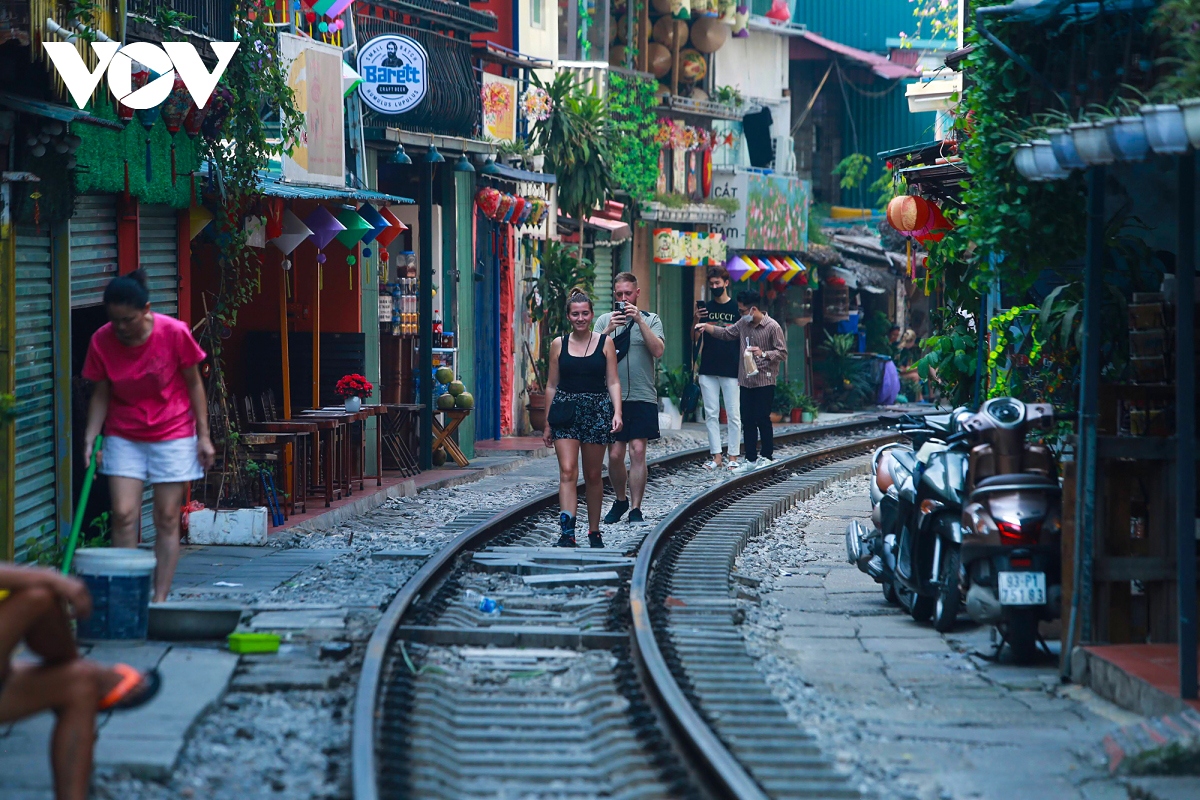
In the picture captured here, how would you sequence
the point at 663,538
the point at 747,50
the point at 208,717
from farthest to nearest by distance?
the point at 747,50, the point at 663,538, the point at 208,717

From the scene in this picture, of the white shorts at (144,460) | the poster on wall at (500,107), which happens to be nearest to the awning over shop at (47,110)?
the white shorts at (144,460)

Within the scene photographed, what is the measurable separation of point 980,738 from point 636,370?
20.6 feet

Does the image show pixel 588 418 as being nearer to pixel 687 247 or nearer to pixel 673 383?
pixel 673 383

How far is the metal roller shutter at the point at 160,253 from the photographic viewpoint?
40.0 ft

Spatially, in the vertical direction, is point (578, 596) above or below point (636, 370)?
below

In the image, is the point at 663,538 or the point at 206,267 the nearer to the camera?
the point at 663,538

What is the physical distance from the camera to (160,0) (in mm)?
12516

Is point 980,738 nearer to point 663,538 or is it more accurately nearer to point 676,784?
point 676,784

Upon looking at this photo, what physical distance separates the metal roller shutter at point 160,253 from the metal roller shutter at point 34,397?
1748mm

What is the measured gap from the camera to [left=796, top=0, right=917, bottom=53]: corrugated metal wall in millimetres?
41812

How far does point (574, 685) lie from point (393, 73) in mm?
11325

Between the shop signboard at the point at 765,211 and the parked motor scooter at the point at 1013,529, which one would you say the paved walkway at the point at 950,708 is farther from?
the shop signboard at the point at 765,211

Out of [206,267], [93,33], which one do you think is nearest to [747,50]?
[206,267]

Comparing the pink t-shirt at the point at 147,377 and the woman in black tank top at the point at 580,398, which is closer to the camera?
the pink t-shirt at the point at 147,377
